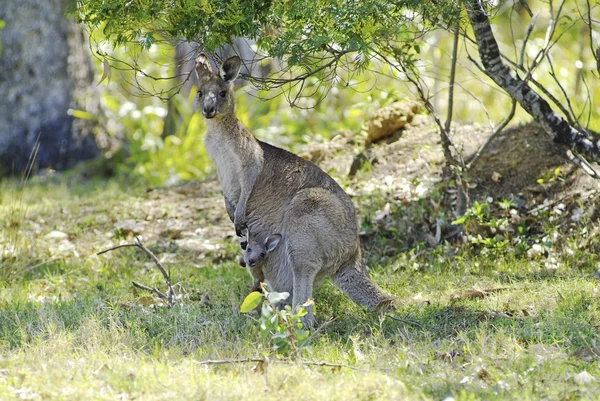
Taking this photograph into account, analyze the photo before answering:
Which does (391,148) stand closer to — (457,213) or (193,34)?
(457,213)

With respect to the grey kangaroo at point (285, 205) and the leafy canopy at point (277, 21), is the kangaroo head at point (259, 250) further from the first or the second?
the leafy canopy at point (277, 21)

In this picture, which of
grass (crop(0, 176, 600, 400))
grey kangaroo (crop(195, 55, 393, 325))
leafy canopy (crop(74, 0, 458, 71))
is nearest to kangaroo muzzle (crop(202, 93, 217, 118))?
grey kangaroo (crop(195, 55, 393, 325))

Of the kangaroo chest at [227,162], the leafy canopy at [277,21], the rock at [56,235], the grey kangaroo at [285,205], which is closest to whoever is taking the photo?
the leafy canopy at [277,21]

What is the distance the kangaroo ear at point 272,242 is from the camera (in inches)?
209

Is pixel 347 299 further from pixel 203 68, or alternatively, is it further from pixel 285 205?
pixel 203 68

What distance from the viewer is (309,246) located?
507cm

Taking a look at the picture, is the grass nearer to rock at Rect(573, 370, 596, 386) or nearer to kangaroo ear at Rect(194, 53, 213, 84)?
rock at Rect(573, 370, 596, 386)

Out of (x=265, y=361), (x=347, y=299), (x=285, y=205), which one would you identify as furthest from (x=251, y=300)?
(x=347, y=299)

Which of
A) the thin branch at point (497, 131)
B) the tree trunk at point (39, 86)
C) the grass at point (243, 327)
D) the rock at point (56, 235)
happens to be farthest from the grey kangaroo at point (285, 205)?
the tree trunk at point (39, 86)

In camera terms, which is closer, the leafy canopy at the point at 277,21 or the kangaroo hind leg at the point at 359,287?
the leafy canopy at the point at 277,21

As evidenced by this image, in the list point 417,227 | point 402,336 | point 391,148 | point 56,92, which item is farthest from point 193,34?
point 56,92

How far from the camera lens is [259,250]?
17.4 ft

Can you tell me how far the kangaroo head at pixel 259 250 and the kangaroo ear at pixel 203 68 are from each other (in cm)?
123

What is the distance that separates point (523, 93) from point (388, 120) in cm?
232
